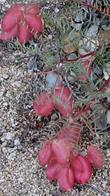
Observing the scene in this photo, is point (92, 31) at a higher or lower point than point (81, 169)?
higher

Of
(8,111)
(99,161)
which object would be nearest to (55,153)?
(99,161)

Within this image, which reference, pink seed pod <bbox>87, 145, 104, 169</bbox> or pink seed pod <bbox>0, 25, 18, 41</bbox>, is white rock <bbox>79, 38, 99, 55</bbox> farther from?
pink seed pod <bbox>87, 145, 104, 169</bbox>

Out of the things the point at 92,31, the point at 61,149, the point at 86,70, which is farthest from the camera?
the point at 92,31

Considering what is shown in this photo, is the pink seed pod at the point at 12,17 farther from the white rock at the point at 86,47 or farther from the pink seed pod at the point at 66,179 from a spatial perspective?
the pink seed pod at the point at 66,179

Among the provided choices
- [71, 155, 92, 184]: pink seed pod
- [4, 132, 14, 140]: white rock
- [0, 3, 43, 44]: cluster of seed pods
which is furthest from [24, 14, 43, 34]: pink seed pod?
[71, 155, 92, 184]: pink seed pod

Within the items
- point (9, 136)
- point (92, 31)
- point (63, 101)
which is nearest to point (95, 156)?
point (63, 101)

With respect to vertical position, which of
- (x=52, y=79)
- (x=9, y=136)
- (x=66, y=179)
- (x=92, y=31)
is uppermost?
(x=92, y=31)

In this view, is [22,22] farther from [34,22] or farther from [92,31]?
[92,31]
